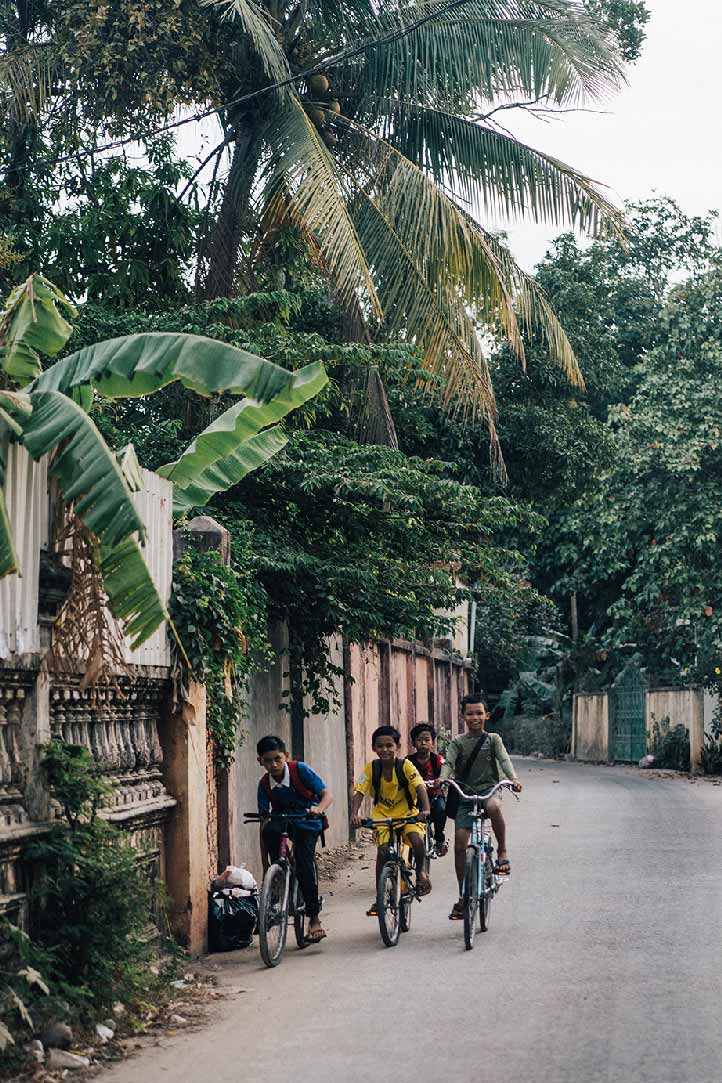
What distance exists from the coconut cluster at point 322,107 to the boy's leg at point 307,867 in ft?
35.1

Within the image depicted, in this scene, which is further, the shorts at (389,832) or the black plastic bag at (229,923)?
the shorts at (389,832)

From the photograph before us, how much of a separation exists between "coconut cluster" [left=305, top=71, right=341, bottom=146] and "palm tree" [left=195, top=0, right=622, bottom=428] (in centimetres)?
2

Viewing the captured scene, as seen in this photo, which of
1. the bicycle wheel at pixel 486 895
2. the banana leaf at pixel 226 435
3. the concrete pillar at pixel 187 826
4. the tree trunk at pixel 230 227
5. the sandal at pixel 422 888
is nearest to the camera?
the banana leaf at pixel 226 435

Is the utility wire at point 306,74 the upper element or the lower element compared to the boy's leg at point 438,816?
upper

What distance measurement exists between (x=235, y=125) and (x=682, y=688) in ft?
67.2

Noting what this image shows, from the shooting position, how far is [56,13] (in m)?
17.7

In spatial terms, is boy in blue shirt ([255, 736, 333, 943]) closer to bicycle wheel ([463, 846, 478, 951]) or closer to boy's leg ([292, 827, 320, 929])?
boy's leg ([292, 827, 320, 929])

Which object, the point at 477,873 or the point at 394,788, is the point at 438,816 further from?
the point at 477,873

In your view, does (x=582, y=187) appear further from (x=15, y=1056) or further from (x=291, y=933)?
(x=15, y=1056)

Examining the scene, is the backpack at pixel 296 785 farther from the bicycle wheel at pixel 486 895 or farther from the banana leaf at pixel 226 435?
the banana leaf at pixel 226 435

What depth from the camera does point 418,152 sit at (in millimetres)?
18688

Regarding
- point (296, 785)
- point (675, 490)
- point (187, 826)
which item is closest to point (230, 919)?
point (187, 826)

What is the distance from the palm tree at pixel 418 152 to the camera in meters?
16.5

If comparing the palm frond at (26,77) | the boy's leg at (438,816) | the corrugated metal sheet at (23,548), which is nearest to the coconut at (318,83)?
the palm frond at (26,77)
